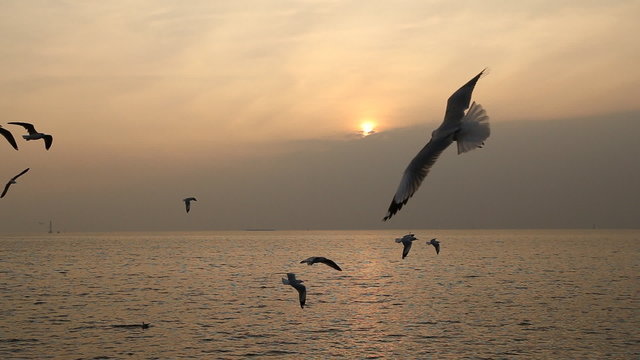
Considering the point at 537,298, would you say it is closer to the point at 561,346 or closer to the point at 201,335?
the point at 561,346

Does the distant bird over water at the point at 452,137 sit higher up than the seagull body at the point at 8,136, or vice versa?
the seagull body at the point at 8,136

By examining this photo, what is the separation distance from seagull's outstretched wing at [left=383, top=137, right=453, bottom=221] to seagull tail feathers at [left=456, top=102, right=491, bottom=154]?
0.83 ft

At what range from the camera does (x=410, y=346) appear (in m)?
33.3

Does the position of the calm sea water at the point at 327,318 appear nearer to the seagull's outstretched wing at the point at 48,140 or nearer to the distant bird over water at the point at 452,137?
the seagull's outstretched wing at the point at 48,140

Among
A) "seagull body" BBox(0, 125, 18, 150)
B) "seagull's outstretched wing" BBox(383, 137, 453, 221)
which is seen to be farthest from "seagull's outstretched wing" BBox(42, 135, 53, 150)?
"seagull's outstretched wing" BBox(383, 137, 453, 221)

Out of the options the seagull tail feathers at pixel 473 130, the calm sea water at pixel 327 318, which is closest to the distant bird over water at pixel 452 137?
the seagull tail feathers at pixel 473 130

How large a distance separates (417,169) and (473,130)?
3.53 ft

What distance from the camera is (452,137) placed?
36.0 feet

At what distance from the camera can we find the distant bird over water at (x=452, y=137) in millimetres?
10609

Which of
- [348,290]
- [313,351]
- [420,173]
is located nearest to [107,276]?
[348,290]

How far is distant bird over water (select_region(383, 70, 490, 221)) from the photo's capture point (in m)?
10.6

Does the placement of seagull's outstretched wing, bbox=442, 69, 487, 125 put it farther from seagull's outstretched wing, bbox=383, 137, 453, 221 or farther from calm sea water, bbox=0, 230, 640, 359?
calm sea water, bbox=0, 230, 640, 359

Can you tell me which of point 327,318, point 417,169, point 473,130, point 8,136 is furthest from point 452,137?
point 327,318

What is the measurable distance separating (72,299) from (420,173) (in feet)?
165
